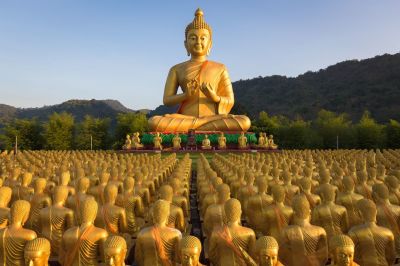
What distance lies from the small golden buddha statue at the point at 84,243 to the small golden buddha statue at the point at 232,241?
1.05 meters

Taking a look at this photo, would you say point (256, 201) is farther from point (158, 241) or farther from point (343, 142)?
point (343, 142)

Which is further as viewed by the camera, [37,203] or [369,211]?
[37,203]

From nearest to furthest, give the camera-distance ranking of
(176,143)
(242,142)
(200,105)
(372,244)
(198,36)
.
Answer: (372,244) < (176,143) < (242,142) < (198,36) < (200,105)

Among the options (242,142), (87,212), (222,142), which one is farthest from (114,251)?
(242,142)

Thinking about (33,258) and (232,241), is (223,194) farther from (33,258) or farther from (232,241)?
(33,258)

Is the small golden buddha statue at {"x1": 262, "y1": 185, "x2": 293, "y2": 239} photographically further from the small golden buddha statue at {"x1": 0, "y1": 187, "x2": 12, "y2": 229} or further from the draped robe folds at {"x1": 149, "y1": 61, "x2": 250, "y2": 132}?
the draped robe folds at {"x1": 149, "y1": 61, "x2": 250, "y2": 132}

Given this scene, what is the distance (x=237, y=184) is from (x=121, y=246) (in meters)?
3.91

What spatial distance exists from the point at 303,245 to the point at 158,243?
4.43 ft

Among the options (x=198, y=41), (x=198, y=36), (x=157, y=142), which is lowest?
(x=157, y=142)

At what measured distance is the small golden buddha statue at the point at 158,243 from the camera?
3.55 m

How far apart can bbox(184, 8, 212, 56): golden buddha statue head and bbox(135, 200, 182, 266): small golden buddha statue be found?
67.9ft

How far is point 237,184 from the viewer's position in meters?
6.64

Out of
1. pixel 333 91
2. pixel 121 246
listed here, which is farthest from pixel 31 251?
pixel 333 91

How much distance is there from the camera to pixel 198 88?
75.0 feet
